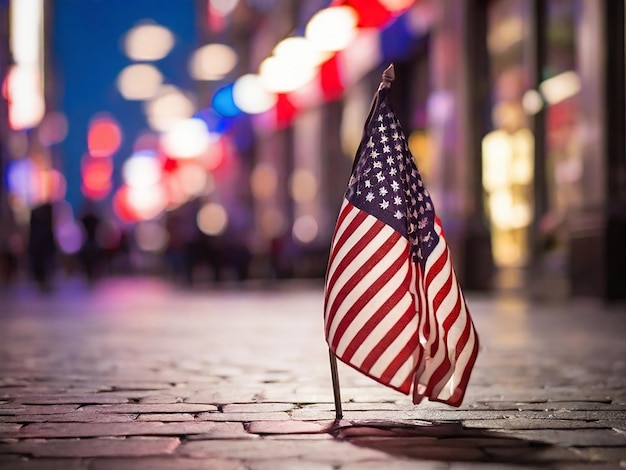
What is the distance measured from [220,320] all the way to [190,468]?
8.23 metres

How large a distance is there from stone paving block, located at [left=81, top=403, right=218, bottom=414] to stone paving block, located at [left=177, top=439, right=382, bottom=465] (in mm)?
851

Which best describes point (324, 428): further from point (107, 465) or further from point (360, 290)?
point (107, 465)

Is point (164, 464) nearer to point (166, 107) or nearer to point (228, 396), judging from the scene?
Result: point (228, 396)

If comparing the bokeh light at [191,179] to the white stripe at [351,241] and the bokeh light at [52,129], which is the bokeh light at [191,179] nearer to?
the bokeh light at [52,129]

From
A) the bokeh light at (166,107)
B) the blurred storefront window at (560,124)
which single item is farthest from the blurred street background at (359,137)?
the bokeh light at (166,107)

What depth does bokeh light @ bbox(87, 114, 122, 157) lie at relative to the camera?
7094cm

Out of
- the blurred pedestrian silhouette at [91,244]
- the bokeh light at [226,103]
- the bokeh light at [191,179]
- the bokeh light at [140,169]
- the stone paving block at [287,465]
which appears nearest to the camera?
the stone paving block at [287,465]

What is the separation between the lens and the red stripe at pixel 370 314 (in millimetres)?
4000

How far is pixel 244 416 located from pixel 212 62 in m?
44.1

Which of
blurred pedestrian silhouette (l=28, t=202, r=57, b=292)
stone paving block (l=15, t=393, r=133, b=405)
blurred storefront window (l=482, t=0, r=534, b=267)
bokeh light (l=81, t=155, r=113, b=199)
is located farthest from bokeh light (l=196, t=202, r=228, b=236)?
stone paving block (l=15, t=393, r=133, b=405)

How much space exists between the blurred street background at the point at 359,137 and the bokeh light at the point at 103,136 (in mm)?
24023

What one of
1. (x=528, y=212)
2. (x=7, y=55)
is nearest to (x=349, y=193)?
(x=528, y=212)

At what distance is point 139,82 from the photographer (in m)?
68.8

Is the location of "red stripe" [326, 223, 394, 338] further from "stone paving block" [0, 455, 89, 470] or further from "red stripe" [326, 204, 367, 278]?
"stone paving block" [0, 455, 89, 470]
